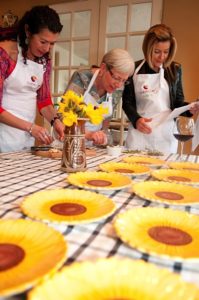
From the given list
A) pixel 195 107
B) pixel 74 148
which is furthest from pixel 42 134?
pixel 195 107

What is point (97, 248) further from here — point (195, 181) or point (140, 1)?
point (140, 1)

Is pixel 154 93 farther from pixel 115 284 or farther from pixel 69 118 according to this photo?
pixel 115 284

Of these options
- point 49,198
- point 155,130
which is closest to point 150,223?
point 49,198

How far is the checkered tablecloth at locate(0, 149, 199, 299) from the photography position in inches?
16.4

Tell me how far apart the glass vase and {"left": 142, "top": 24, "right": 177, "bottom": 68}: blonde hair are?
1.10 metres

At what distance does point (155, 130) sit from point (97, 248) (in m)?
1.55

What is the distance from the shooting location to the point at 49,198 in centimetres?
64

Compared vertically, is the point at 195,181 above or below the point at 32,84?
below

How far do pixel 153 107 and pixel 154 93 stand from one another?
0.10 meters

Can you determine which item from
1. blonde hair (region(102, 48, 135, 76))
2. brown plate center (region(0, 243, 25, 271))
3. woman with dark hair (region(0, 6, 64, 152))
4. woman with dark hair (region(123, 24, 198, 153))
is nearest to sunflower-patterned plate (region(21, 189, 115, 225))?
brown plate center (region(0, 243, 25, 271))

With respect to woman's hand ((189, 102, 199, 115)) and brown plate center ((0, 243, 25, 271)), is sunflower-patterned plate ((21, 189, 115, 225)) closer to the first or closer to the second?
brown plate center ((0, 243, 25, 271))

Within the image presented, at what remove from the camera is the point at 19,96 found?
5.34 ft

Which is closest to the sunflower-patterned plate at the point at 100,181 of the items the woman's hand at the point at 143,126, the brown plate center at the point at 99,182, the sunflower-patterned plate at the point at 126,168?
the brown plate center at the point at 99,182

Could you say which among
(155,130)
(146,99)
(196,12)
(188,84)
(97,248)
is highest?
(196,12)
